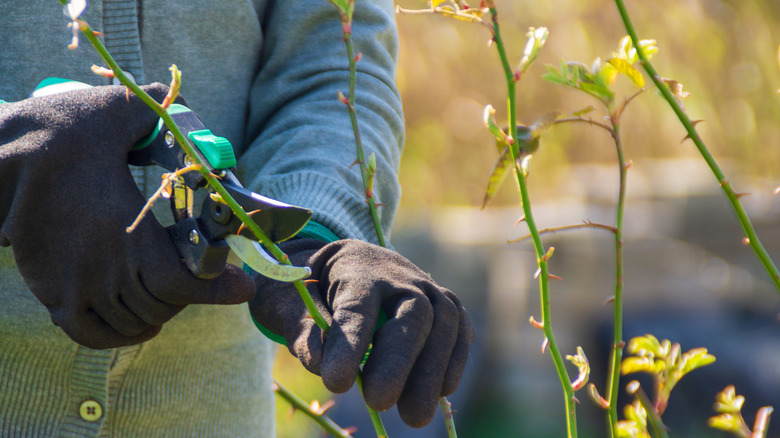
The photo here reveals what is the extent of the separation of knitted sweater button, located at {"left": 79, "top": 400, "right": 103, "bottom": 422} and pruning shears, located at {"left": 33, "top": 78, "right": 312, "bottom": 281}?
43cm

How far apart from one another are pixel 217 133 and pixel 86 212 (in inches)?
16.7

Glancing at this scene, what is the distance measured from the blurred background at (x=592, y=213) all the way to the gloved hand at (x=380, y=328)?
8.75 ft

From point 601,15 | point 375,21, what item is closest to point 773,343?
point 601,15

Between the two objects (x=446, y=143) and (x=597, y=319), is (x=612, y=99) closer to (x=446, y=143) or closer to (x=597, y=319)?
(x=597, y=319)

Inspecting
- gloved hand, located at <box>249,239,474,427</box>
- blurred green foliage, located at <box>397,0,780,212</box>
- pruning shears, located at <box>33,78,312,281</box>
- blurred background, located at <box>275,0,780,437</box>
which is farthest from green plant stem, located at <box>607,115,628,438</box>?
blurred green foliage, located at <box>397,0,780,212</box>

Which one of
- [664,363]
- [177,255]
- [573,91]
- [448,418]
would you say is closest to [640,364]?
[664,363]

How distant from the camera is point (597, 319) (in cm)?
417

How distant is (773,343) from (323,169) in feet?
10.7

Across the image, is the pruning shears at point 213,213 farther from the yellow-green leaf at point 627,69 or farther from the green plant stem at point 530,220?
the yellow-green leaf at point 627,69

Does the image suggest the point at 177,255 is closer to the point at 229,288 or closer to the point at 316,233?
the point at 229,288

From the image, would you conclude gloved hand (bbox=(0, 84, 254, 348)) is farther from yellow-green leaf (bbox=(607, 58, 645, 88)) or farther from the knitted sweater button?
yellow-green leaf (bbox=(607, 58, 645, 88))

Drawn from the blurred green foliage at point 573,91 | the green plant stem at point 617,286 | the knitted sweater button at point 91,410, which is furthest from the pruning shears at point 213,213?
the blurred green foliage at point 573,91

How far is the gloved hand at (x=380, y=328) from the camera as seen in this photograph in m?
0.71

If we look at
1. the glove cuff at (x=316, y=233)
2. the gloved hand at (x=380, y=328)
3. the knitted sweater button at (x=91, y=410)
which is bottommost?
the knitted sweater button at (x=91, y=410)
